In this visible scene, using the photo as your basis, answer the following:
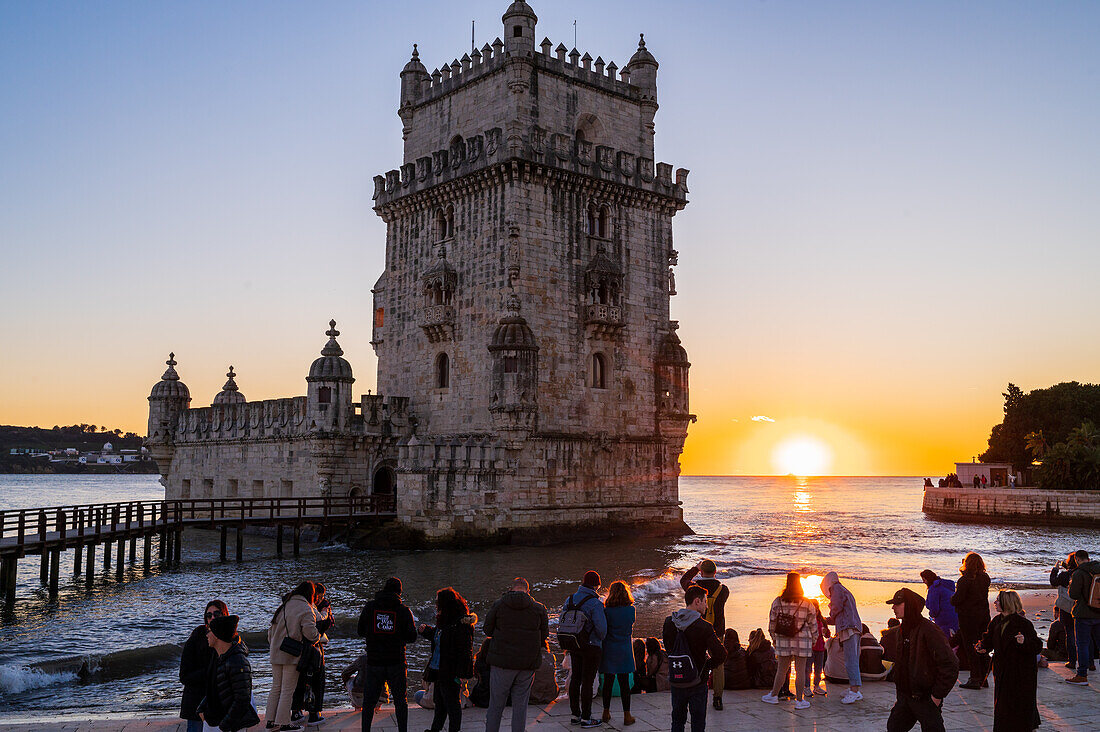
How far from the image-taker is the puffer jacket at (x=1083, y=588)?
44.1ft

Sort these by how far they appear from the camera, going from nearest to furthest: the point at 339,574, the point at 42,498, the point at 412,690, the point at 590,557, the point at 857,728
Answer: the point at 857,728, the point at 412,690, the point at 339,574, the point at 590,557, the point at 42,498

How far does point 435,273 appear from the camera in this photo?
40906mm

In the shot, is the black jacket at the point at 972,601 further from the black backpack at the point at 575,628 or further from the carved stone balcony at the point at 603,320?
the carved stone balcony at the point at 603,320

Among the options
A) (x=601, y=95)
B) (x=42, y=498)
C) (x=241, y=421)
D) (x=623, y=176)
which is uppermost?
(x=601, y=95)

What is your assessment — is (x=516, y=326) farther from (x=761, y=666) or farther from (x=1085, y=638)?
(x=1085, y=638)

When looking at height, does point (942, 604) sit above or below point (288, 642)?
above

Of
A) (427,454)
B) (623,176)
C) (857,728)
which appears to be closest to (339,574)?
(427,454)

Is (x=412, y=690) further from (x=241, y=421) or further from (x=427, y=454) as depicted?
(x=241, y=421)

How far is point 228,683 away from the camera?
8.95 m

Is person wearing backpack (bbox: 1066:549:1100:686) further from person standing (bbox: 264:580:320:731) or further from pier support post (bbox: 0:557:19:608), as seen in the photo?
pier support post (bbox: 0:557:19:608)

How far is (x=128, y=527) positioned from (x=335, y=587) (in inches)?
351

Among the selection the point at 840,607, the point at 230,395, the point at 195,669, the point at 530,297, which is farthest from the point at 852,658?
the point at 230,395

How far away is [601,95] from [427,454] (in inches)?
703

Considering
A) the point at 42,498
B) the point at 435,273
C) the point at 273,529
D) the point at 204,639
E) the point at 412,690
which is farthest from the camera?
the point at 42,498
